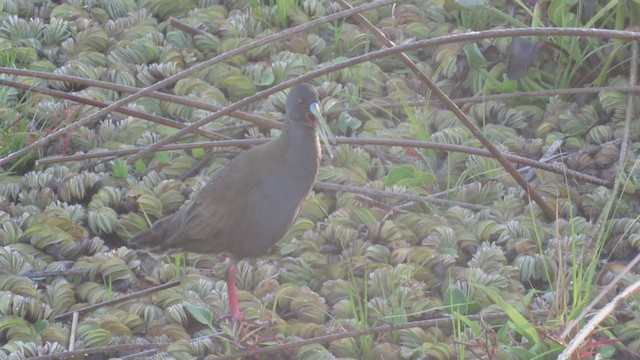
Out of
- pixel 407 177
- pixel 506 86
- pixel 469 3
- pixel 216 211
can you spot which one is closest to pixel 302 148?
pixel 216 211

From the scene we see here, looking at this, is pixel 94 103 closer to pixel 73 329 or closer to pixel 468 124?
pixel 73 329

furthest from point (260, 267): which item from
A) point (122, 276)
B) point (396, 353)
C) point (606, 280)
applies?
point (606, 280)

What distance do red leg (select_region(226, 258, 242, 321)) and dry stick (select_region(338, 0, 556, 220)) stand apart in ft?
3.07

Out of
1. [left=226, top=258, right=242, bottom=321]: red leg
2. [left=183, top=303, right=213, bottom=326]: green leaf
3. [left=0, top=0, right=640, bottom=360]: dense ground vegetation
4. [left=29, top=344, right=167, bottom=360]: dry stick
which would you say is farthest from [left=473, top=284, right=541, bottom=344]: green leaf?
[left=29, top=344, right=167, bottom=360]: dry stick

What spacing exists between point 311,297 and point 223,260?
1.74ft

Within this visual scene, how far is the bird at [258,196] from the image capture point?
4.22 meters

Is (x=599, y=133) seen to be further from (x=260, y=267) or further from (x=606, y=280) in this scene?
(x=260, y=267)

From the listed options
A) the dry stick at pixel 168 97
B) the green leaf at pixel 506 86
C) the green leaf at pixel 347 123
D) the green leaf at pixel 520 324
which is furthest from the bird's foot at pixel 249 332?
the green leaf at pixel 506 86

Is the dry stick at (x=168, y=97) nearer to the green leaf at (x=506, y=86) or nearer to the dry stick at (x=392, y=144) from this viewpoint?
the dry stick at (x=392, y=144)

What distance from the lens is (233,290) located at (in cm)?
426

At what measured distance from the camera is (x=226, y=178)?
14.4ft

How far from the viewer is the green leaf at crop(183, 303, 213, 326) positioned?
13.8 feet

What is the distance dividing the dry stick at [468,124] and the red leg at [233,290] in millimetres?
937

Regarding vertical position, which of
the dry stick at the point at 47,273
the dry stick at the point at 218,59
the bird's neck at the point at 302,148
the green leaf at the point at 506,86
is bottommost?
the dry stick at the point at 47,273
